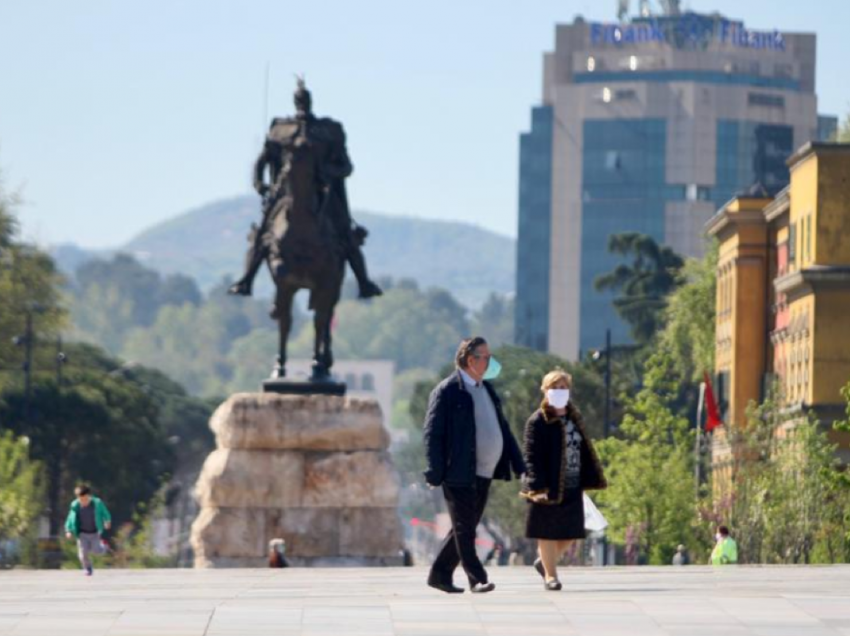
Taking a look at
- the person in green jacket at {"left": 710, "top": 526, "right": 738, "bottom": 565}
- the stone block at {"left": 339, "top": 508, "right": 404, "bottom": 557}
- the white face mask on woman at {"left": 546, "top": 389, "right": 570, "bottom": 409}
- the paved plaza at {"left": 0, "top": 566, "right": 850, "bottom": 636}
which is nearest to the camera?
the paved plaza at {"left": 0, "top": 566, "right": 850, "bottom": 636}

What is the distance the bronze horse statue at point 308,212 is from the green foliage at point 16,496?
39941 mm

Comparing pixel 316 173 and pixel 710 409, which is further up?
pixel 710 409

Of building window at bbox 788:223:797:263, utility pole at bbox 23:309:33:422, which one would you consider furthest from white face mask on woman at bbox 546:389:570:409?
utility pole at bbox 23:309:33:422

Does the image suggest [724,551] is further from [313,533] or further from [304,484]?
[304,484]

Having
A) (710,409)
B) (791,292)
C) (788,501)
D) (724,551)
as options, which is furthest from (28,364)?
(724,551)

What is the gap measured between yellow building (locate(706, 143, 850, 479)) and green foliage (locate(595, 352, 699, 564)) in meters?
2.48

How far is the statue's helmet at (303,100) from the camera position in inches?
1689

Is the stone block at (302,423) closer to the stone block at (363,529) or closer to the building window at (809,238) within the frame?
the stone block at (363,529)

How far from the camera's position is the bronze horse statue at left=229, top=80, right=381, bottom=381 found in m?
42.8

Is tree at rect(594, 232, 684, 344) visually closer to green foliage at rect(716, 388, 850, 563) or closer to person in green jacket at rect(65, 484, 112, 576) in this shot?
green foliage at rect(716, 388, 850, 563)

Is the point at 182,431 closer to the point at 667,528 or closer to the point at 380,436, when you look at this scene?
the point at 667,528

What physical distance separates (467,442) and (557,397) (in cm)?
102

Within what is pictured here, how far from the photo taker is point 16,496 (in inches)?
3376

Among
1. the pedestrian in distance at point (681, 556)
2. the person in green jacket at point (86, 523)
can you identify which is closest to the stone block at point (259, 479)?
the person in green jacket at point (86, 523)
